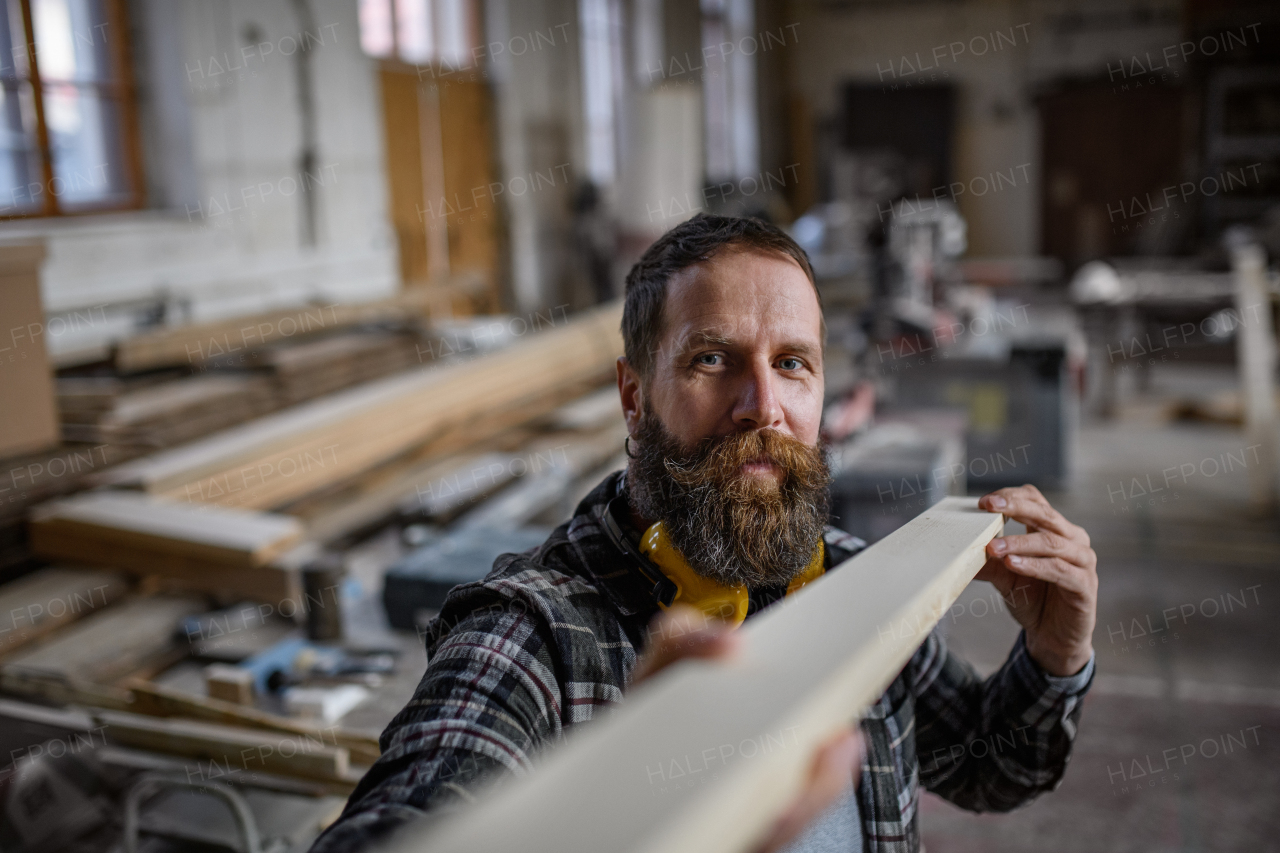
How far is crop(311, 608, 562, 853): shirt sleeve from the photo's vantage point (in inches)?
35.9

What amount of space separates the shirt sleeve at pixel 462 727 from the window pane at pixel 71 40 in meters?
5.23

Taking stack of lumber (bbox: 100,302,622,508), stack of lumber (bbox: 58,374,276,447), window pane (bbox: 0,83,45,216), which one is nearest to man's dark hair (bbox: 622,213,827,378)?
stack of lumber (bbox: 100,302,622,508)

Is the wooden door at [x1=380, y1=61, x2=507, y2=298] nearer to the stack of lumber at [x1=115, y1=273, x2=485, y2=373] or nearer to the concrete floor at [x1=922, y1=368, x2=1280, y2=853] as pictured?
the stack of lumber at [x1=115, y1=273, x2=485, y2=373]

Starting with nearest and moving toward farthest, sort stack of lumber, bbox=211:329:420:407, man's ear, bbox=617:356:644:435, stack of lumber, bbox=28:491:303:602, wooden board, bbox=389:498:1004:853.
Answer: wooden board, bbox=389:498:1004:853
man's ear, bbox=617:356:644:435
stack of lumber, bbox=28:491:303:602
stack of lumber, bbox=211:329:420:407

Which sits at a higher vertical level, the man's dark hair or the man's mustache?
the man's dark hair

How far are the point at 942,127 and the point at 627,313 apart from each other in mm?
16836

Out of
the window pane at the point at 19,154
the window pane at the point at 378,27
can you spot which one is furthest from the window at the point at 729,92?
the window pane at the point at 19,154

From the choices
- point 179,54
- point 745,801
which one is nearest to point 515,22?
point 179,54

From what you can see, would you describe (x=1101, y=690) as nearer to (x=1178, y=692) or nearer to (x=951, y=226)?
(x=1178, y=692)

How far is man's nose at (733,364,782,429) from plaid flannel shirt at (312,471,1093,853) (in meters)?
0.22

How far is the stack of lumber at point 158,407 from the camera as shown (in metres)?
3.85

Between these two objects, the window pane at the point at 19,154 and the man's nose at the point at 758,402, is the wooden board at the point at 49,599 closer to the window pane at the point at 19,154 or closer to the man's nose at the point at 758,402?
the window pane at the point at 19,154

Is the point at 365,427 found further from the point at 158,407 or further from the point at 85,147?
the point at 85,147

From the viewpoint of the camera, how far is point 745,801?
1.93 ft
